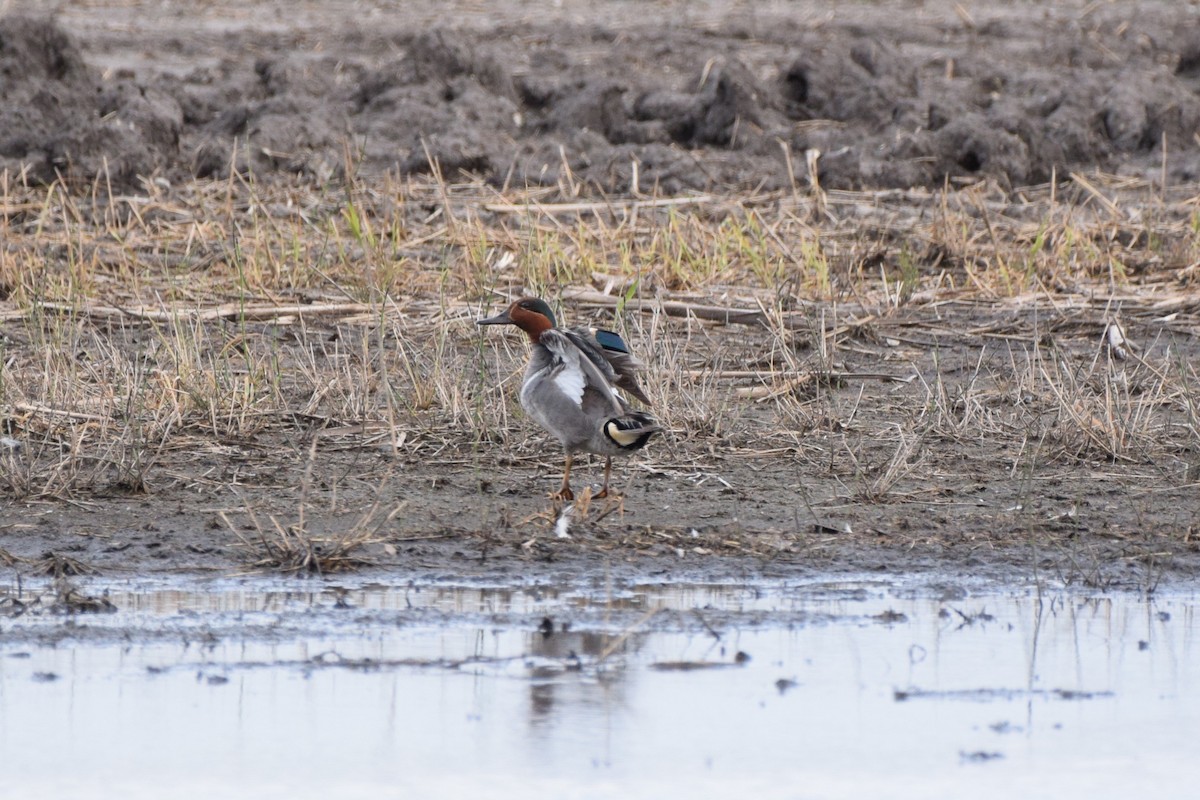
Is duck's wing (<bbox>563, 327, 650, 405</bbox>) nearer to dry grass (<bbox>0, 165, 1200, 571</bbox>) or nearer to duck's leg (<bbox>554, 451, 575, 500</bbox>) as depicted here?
duck's leg (<bbox>554, 451, 575, 500</bbox>)

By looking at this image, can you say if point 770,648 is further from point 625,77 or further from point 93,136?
point 625,77

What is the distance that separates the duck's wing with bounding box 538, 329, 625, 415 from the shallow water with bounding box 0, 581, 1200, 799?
30.5 inches

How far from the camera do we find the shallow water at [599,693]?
4027 mm

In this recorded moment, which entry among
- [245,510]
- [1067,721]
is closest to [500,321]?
[245,510]

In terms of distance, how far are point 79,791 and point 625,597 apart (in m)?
1.88

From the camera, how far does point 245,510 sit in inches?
240

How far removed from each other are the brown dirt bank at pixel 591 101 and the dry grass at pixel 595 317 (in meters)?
0.44

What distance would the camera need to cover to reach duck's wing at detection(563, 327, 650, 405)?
6031mm

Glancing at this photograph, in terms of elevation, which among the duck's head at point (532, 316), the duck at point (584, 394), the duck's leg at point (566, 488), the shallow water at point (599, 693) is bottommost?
the shallow water at point (599, 693)

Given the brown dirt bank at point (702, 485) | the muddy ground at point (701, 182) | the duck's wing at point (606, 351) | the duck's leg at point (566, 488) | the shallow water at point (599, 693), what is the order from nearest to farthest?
the shallow water at point (599, 693) < the brown dirt bank at point (702, 485) < the muddy ground at point (701, 182) < the duck's wing at point (606, 351) < the duck's leg at point (566, 488)

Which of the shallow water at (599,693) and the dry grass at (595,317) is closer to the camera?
the shallow water at (599,693)

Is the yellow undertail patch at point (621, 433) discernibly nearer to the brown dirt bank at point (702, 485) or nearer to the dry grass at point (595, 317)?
the brown dirt bank at point (702, 485)

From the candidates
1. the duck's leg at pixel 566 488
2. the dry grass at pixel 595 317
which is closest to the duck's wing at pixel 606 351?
the duck's leg at pixel 566 488

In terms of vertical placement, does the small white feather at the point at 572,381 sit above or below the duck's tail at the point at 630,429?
above
